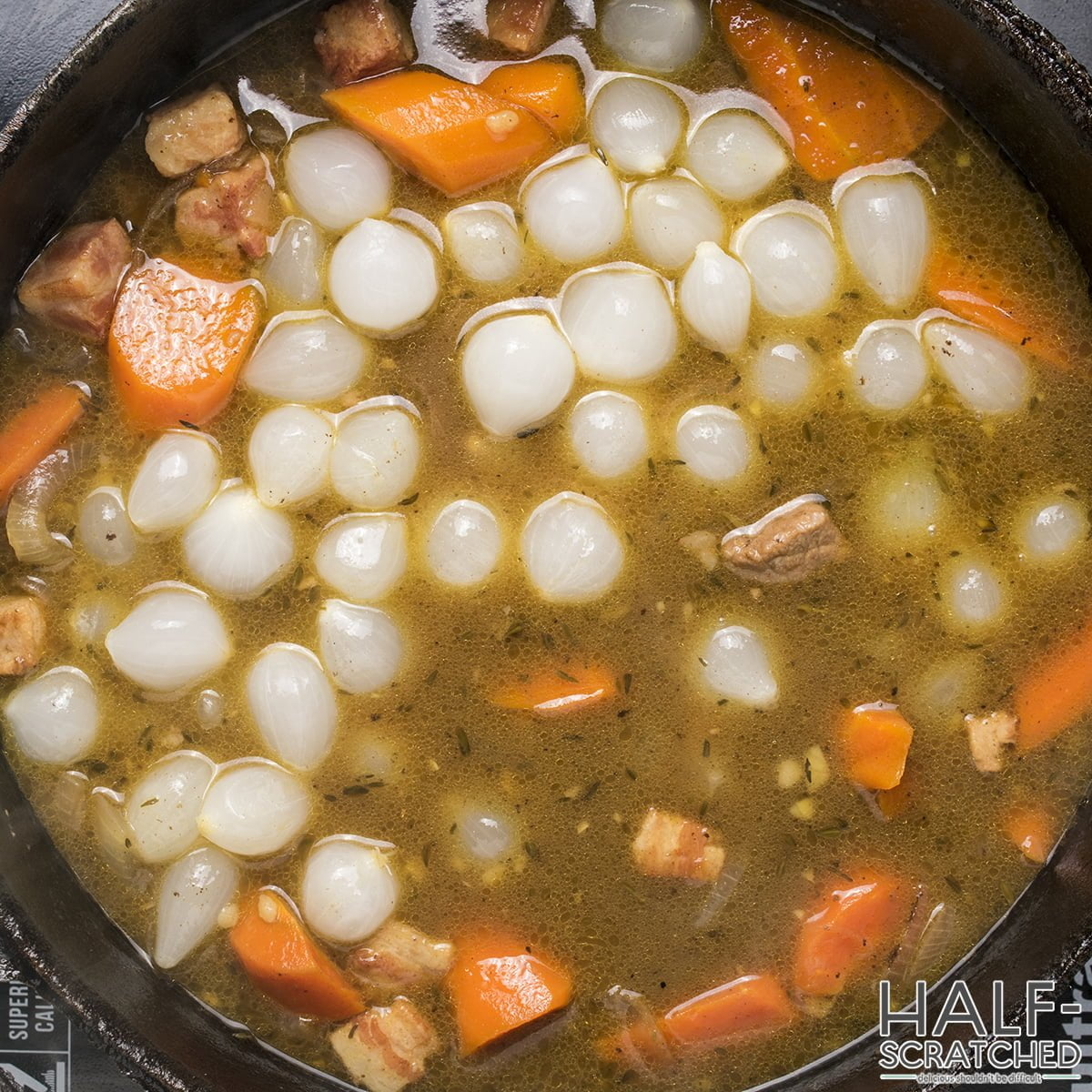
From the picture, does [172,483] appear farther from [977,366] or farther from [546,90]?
[977,366]

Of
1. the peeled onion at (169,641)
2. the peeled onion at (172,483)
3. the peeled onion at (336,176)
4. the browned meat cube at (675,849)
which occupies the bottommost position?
the peeled onion at (169,641)

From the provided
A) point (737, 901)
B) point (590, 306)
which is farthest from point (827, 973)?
point (590, 306)

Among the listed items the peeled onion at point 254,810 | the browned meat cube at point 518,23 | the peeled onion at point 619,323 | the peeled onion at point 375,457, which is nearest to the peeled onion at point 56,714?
the peeled onion at point 254,810

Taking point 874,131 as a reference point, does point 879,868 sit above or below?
below

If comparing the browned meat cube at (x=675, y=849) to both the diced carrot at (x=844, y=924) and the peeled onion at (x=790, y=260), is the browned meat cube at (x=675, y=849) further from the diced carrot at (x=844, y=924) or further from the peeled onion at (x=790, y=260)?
the peeled onion at (x=790, y=260)

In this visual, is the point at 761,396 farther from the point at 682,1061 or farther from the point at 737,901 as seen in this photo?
the point at 682,1061

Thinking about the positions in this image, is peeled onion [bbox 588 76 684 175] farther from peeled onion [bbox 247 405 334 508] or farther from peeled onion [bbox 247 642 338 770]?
peeled onion [bbox 247 642 338 770]
